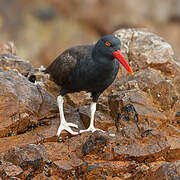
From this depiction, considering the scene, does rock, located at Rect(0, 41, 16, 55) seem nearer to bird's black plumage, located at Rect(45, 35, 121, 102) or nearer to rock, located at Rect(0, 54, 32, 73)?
rock, located at Rect(0, 54, 32, 73)

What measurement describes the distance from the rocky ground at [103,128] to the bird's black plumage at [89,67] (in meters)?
0.74

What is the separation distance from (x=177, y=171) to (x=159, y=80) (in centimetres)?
363

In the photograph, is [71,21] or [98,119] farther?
[71,21]

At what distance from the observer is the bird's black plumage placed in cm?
719

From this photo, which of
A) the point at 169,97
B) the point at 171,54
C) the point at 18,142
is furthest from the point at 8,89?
the point at 171,54

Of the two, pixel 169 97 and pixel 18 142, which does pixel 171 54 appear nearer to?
pixel 169 97

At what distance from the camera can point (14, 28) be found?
3173 centimetres

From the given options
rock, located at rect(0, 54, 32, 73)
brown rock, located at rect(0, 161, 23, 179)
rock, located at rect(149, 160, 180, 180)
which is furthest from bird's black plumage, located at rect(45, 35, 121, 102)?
rock, located at rect(149, 160, 180, 180)

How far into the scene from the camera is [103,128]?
26.2 feet

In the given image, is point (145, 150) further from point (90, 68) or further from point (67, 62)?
point (67, 62)

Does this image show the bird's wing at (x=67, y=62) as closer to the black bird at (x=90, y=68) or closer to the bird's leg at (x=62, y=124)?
the black bird at (x=90, y=68)

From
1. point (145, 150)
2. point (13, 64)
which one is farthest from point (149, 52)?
point (13, 64)

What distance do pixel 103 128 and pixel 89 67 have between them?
1640 millimetres

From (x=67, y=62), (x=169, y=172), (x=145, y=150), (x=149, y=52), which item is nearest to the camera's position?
(x=169, y=172)
